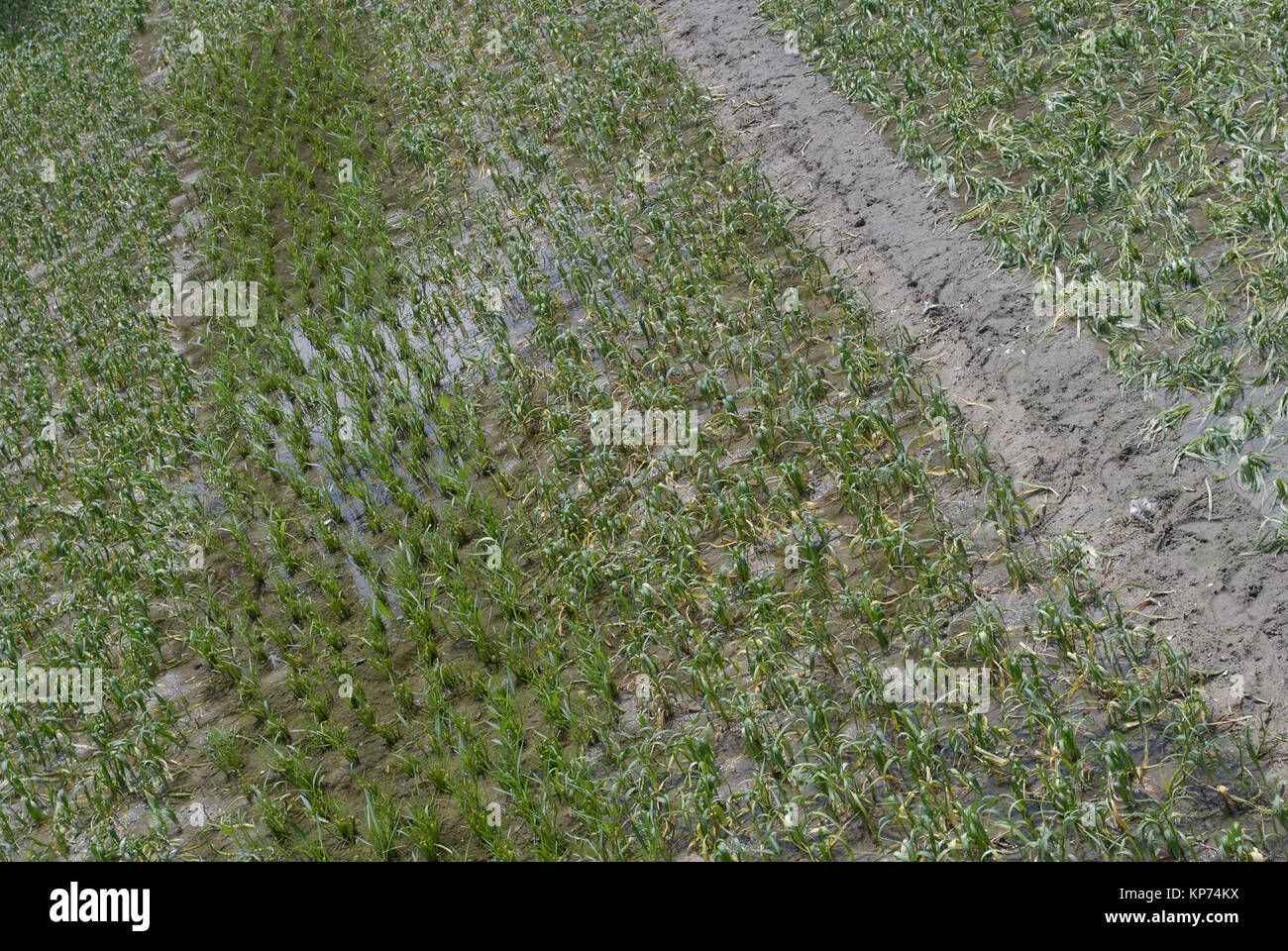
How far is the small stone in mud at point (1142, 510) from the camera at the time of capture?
514 centimetres

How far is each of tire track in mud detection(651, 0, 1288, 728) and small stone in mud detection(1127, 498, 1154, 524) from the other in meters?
0.02

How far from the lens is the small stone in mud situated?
202 inches

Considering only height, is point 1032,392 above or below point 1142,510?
above

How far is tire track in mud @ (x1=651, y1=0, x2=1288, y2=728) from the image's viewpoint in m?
4.65

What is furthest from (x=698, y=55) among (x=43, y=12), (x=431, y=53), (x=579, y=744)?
(x=43, y=12)

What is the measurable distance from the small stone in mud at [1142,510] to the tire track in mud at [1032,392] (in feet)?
0.08

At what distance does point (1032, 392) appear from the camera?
6008 mm

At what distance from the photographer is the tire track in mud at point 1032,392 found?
465 cm

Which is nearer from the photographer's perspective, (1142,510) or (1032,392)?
(1142,510)

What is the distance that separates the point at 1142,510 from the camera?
5.16m

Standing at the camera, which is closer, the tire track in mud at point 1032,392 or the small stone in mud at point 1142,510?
the tire track in mud at point 1032,392

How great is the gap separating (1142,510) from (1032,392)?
1033mm

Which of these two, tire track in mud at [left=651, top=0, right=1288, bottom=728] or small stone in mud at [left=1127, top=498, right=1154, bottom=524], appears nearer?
tire track in mud at [left=651, top=0, right=1288, bottom=728]
